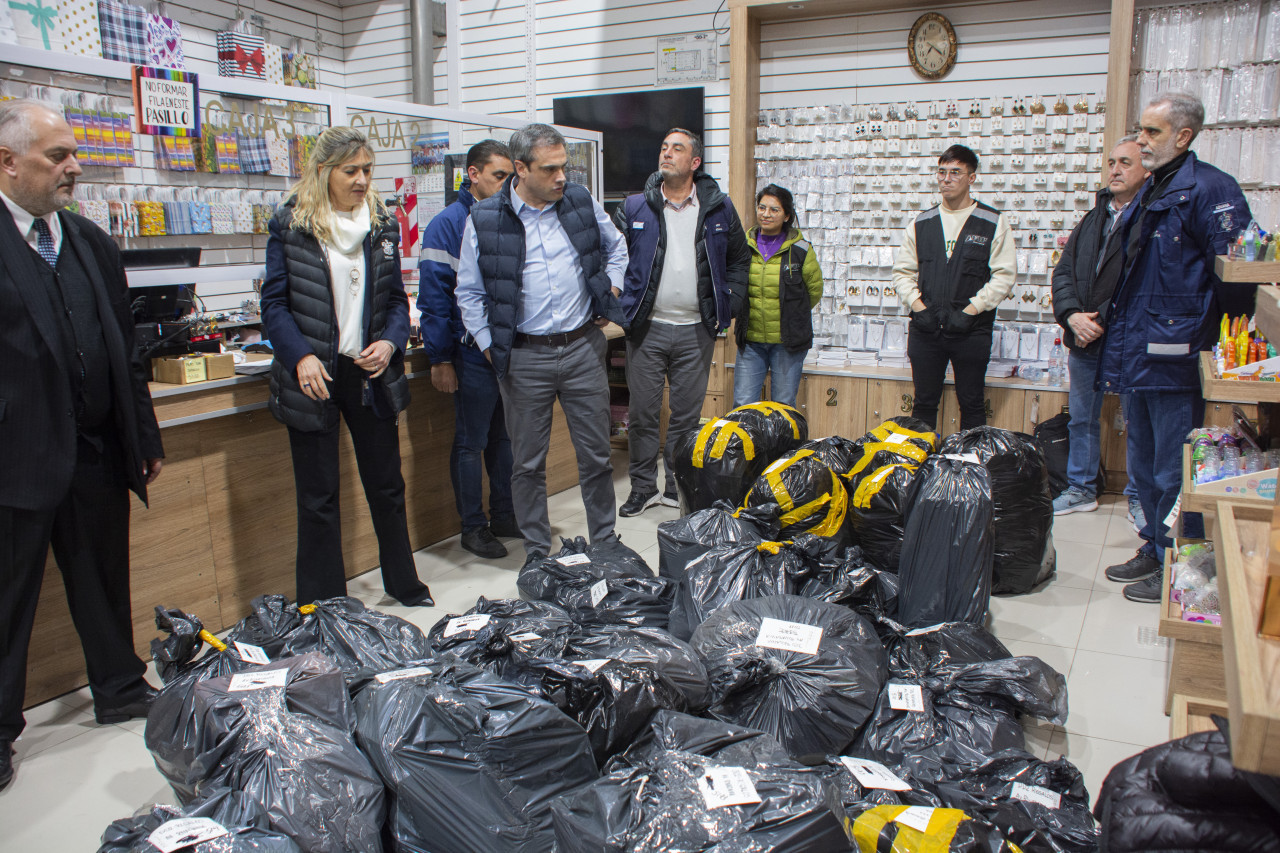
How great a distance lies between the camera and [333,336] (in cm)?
300

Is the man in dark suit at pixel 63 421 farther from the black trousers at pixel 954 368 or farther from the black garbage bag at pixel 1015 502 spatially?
the black trousers at pixel 954 368

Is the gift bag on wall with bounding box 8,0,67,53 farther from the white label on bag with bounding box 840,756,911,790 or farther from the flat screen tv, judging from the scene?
the white label on bag with bounding box 840,756,911,790

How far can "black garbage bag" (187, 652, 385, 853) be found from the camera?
5.53ft

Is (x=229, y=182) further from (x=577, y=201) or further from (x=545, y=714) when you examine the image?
(x=545, y=714)

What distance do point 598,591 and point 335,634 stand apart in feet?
2.50

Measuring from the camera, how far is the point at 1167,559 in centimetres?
278

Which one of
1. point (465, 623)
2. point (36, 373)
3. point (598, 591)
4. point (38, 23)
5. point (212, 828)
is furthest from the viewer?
point (38, 23)

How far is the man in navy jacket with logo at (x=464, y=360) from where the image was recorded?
12.2 feet

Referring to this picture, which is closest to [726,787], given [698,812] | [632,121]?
[698,812]

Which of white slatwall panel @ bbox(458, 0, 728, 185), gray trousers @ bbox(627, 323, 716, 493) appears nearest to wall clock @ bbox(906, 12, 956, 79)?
white slatwall panel @ bbox(458, 0, 728, 185)

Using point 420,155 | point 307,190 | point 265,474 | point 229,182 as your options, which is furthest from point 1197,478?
point 229,182

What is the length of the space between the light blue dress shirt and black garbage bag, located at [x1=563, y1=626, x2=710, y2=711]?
1.51 meters

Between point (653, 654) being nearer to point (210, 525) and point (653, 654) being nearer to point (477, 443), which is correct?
point (210, 525)

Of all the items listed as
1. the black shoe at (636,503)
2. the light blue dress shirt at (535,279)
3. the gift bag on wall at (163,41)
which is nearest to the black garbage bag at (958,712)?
the light blue dress shirt at (535,279)
